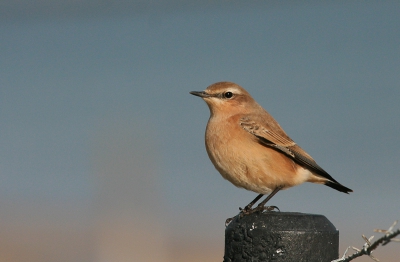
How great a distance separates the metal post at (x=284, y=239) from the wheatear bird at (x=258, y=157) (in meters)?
2.31

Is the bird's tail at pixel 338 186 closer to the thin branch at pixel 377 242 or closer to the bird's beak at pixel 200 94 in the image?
the bird's beak at pixel 200 94

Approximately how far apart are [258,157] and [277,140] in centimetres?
49

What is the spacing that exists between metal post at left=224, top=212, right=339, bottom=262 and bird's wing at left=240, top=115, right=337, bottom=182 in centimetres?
289

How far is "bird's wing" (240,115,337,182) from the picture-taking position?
5.95 meters

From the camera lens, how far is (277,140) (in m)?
6.23

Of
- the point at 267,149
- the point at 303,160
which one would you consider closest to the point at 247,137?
the point at 267,149

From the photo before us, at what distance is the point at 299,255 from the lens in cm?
292

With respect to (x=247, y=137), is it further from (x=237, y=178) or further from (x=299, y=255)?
(x=299, y=255)

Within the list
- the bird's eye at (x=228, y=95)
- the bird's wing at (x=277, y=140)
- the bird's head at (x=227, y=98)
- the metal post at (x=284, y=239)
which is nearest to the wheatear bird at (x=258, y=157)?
the bird's wing at (x=277, y=140)

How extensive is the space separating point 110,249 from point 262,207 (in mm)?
6570

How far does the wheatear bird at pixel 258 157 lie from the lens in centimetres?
578

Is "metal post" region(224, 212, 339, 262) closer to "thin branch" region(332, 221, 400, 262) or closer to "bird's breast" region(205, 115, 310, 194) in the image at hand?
"thin branch" region(332, 221, 400, 262)

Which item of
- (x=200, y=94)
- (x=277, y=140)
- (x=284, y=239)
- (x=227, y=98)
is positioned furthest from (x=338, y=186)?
(x=284, y=239)

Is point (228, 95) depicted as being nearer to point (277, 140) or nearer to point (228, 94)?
point (228, 94)
